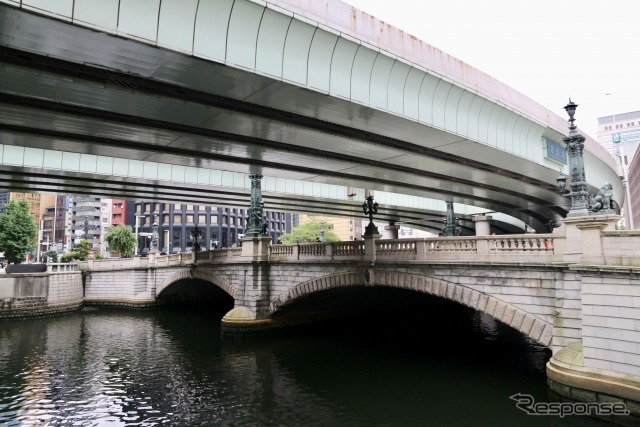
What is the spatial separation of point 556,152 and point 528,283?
12985 millimetres

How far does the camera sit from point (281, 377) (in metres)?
17.6

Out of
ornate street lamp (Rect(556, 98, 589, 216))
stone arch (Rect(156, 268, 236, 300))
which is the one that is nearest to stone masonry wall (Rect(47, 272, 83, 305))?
stone arch (Rect(156, 268, 236, 300))

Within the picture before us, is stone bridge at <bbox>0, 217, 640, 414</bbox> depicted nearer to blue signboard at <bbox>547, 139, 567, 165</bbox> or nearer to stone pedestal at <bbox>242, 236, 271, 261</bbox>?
Answer: stone pedestal at <bbox>242, 236, 271, 261</bbox>

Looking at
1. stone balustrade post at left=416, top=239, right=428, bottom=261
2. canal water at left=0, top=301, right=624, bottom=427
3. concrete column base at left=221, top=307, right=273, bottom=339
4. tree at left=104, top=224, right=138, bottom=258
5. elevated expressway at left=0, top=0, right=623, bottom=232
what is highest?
elevated expressway at left=0, top=0, right=623, bottom=232

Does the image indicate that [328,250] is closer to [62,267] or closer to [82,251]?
[62,267]

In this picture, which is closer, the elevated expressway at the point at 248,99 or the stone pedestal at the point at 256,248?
the elevated expressway at the point at 248,99

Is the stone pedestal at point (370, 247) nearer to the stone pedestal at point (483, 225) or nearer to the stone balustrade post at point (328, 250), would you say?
the stone balustrade post at point (328, 250)

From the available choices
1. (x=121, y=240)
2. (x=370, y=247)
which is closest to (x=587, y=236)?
(x=370, y=247)

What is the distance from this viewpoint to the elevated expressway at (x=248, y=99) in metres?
10.3

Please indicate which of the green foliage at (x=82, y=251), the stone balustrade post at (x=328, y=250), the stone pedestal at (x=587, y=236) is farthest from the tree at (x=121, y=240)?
the stone pedestal at (x=587, y=236)

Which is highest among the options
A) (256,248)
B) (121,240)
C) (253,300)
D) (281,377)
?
(121,240)

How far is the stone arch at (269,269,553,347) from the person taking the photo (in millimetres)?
14398

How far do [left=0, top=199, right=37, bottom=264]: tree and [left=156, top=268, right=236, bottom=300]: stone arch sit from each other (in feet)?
81.4

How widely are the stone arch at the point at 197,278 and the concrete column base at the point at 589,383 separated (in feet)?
65.4
